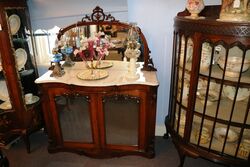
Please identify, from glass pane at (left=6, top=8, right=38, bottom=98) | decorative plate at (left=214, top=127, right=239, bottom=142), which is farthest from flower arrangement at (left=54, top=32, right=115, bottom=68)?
decorative plate at (left=214, top=127, right=239, bottom=142)

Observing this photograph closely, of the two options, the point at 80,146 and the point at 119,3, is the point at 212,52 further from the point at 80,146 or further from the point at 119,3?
the point at 80,146

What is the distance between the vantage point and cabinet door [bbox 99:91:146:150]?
197 cm

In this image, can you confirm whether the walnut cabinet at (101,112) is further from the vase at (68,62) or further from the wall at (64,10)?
the wall at (64,10)

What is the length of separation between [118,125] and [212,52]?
3.68 ft

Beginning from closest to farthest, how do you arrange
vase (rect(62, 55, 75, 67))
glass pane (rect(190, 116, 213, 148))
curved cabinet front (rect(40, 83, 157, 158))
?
glass pane (rect(190, 116, 213, 148)), curved cabinet front (rect(40, 83, 157, 158)), vase (rect(62, 55, 75, 67))

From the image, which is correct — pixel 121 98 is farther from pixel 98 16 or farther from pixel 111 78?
pixel 98 16

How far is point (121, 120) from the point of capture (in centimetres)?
210

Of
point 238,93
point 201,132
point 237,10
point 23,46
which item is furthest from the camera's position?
point 23,46

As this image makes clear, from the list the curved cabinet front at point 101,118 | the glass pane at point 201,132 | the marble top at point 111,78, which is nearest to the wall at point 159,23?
the marble top at point 111,78

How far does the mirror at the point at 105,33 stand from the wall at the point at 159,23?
0.55 ft

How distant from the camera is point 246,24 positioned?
1.34 metres

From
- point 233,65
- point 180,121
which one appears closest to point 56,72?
point 180,121

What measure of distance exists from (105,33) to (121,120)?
90cm

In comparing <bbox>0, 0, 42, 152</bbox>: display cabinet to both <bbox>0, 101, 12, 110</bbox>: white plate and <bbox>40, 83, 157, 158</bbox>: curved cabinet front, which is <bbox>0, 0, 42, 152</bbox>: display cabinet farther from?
<bbox>40, 83, 157, 158</bbox>: curved cabinet front
